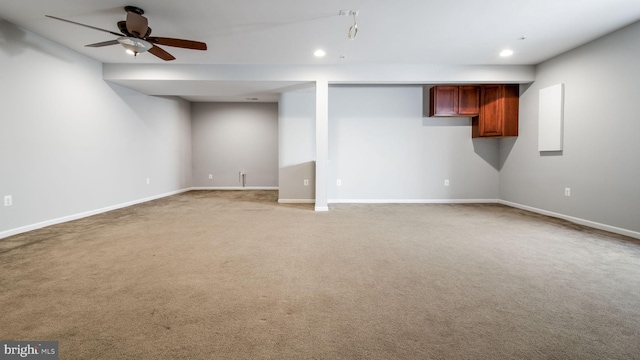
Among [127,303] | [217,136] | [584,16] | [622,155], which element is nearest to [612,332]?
[127,303]

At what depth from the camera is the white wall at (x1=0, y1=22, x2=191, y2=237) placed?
3.45 m

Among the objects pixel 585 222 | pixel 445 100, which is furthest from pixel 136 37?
pixel 585 222

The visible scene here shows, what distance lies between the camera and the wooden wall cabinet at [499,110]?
532cm

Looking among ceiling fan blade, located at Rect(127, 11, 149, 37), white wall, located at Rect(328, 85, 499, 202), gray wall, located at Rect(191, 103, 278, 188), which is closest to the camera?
ceiling fan blade, located at Rect(127, 11, 149, 37)

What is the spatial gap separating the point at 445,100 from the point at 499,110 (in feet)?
3.31

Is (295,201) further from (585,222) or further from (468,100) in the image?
(585,222)

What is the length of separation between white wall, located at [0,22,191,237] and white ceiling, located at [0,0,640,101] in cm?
40

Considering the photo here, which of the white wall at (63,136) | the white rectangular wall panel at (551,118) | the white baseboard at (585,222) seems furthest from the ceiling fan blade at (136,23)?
the white baseboard at (585,222)

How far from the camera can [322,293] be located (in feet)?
6.20

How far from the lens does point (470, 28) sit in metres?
3.59

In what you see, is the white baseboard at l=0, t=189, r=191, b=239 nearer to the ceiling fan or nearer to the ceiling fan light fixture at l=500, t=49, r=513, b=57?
the ceiling fan

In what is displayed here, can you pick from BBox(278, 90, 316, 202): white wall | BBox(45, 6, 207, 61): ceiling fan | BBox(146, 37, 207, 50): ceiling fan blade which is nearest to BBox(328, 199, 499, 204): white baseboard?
BBox(278, 90, 316, 202): white wall

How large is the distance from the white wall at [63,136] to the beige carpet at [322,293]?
88 cm

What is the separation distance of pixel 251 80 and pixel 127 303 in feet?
13.6
